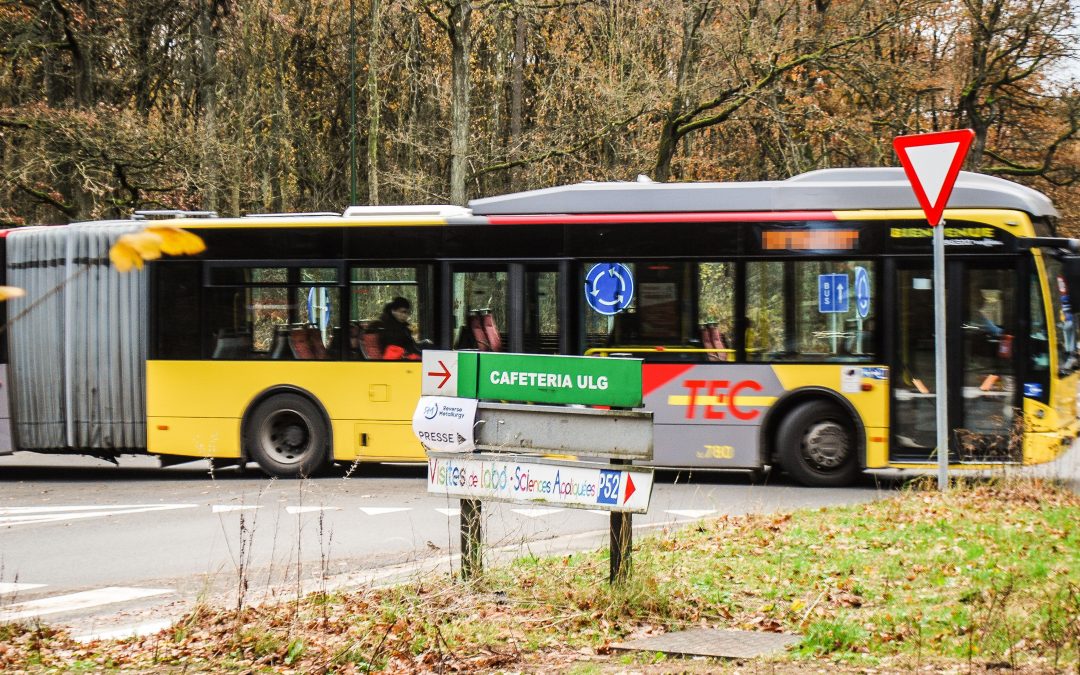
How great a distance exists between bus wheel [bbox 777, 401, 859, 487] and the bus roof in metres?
2.17

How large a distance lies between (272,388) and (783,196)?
19.9 ft

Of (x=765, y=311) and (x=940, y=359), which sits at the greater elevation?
(x=765, y=311)

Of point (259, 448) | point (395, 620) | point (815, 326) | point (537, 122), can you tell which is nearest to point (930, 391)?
point (815, 326)

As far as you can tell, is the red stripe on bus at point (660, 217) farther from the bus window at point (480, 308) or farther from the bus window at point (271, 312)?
the bus window at point (271, 312)

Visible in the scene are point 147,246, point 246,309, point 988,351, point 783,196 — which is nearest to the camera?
point 147,246

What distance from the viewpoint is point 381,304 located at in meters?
14.1

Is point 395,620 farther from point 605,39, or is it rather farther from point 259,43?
point 259,43

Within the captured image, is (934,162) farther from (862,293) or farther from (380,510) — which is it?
(380,510)

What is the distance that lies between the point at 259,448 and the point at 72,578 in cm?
554

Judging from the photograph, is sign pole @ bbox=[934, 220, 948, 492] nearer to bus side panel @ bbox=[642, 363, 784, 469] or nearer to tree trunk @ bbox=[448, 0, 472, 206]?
bus side panel @ bbox=[642, 363, 784, 469]

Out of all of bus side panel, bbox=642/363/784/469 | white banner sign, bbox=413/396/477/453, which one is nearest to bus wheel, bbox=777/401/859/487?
bus side panel, bbox=642/363/784/469

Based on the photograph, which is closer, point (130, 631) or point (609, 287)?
point (130, 631)

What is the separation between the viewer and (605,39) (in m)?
28.0

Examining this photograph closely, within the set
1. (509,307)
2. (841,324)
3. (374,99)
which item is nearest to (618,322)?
(509,307)
